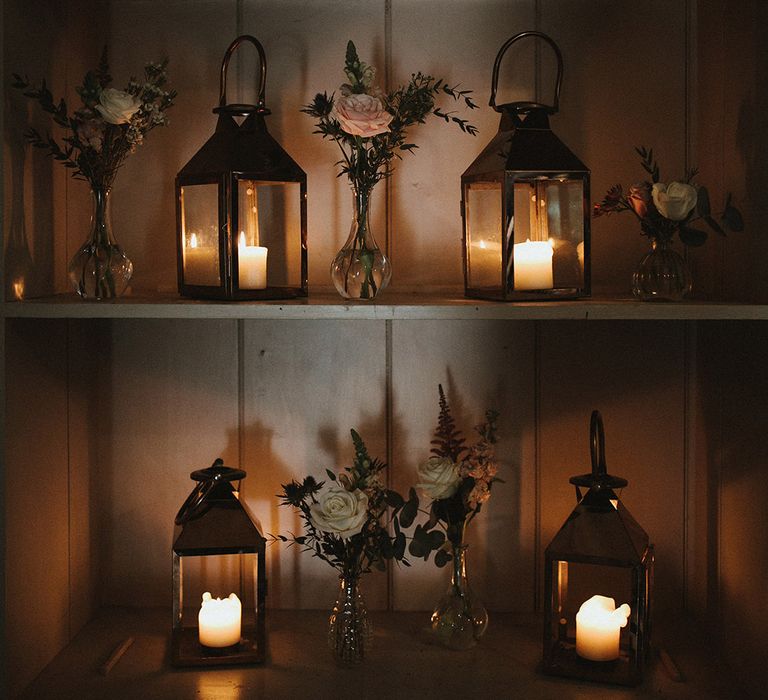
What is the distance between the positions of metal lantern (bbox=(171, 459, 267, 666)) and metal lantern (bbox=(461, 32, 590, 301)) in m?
0.44

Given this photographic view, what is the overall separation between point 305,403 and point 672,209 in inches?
24.6

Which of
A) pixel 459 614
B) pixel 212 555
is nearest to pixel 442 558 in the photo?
pixel 459 614

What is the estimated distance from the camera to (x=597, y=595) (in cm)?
132

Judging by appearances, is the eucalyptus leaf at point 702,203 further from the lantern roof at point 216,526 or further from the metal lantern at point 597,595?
the lantern roof at point 216,526

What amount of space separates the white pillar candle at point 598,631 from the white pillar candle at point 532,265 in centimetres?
44

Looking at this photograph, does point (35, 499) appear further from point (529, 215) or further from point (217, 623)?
point (529, 215)

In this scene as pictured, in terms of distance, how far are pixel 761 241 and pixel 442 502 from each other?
21.4 inches

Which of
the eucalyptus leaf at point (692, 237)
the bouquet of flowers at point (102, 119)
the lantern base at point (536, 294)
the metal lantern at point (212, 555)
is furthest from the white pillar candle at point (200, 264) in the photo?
the eucalyptus leaf at point (692, 237)

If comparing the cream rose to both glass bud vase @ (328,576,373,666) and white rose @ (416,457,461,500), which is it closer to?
white rose @ (416,457,461,500)

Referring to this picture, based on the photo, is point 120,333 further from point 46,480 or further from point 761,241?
point 761,241

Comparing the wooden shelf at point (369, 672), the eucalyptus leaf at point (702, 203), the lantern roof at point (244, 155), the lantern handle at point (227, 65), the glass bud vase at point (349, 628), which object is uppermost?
the lantern handle at point (227, 65)

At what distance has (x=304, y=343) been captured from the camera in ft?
4.89

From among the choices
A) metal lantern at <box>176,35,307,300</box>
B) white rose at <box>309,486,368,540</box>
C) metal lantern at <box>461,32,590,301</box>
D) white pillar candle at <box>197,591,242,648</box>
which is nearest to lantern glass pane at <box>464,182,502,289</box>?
metal lantern at <box>461,32,590,301</box>

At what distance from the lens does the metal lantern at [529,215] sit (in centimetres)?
123
